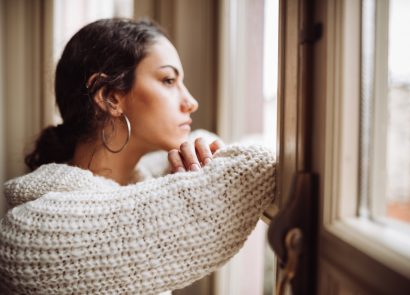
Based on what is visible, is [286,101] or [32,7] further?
[32,7]

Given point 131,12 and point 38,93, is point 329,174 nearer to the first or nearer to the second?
point 131,12

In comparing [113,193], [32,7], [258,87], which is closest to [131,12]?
[32,7]

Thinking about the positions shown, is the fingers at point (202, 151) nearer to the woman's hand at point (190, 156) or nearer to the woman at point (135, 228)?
the woman's hand at point (190, 156)

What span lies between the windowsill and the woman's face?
1.82 ft

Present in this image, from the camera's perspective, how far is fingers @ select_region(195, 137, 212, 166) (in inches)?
29.9

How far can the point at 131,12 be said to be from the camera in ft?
4.49

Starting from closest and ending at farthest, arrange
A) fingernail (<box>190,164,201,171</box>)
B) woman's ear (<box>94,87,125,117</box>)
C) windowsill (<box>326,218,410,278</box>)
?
windowsill (<box>326,218,410,278</box>)
fingernail (<box>190,164,201,171</box>)
woman's ear (<box>94,87,125,117</box>)

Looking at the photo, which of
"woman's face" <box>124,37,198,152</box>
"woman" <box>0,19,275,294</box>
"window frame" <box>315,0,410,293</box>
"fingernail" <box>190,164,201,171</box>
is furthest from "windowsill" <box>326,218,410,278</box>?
"woman's face" <box>124,37,198,152</box>

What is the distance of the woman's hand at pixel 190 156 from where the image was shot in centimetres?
75

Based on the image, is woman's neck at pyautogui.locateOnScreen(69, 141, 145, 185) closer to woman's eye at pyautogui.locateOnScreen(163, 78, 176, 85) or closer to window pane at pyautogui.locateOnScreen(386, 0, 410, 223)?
woman's eye at pyautogui.locateOnScreen(163, 78, 176, 85)

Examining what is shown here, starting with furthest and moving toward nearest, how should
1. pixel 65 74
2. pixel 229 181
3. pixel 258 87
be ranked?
pixel 258 87
pixel 65 74
pixel 229 181

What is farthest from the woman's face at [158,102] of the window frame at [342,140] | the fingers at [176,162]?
the window frame at [342,140]

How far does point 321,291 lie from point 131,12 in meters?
1.29

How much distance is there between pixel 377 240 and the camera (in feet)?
1.25
